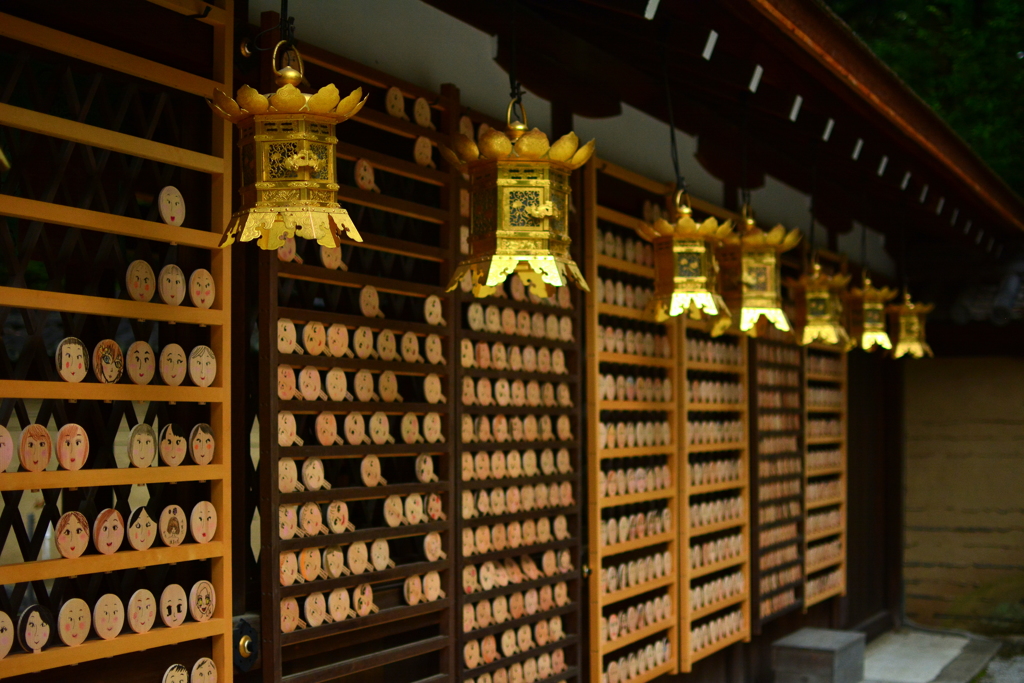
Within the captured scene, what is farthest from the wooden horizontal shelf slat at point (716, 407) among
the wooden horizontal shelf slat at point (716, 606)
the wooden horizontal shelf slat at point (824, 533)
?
the wooden horizontal shelf slat at point (824, 533)

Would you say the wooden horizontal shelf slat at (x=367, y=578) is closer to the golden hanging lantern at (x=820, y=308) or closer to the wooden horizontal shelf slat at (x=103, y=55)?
the wooden horizontal shelf slat at (x=103, y=55)

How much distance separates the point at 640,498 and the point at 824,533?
405 cm

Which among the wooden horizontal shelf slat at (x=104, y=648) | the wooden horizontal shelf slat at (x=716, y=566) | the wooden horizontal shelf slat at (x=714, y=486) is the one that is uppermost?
the wooden horizontal shelf slat at (x=714, y=486)

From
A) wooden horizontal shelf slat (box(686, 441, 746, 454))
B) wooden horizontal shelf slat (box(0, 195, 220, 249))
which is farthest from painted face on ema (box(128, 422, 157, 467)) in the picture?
wooden horizontal shelf slat (box(686, 441, 746, 454))

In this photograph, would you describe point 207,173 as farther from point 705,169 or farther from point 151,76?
point 705,169

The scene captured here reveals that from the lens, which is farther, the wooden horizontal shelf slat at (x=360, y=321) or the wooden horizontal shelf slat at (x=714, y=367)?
the wooden horizontal shelf slat at (x=714, y=367)

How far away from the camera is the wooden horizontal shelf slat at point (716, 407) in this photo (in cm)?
761

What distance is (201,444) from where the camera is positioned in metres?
3.85

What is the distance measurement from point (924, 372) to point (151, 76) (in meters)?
11.2

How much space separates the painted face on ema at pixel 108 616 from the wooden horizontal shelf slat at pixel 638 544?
328cm

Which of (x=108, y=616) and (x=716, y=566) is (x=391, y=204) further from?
(x=716, y=566)

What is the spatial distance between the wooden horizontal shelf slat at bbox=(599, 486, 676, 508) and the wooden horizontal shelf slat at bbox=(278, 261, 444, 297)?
196cm

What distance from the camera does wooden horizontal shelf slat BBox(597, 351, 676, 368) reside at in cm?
651

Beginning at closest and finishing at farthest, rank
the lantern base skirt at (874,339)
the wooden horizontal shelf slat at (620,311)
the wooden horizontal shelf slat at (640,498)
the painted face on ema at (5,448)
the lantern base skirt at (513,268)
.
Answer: the painted face on ema at (5,448), the lantern base skirt at (513,268), the wooden horizontal shelf slat at (640,498), the wooden horizontal shelf slat at (620,311), the lantern base skirt at (874,339)
